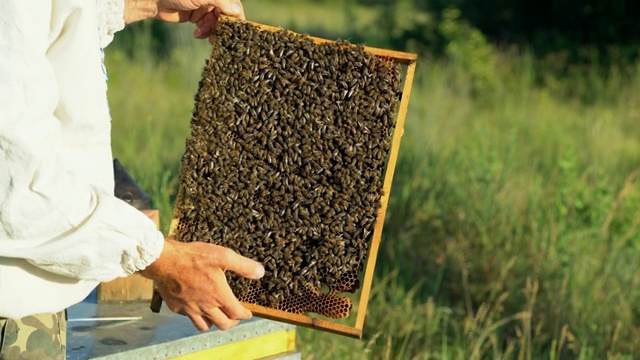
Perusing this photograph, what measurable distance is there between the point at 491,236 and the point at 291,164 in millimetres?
3111

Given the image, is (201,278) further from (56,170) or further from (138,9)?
(138,9)

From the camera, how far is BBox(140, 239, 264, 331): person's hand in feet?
8.46

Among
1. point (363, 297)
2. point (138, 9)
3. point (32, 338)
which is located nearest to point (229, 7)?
point (138, 9)

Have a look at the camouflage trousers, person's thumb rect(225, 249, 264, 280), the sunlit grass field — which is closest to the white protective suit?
the camouflage trousers

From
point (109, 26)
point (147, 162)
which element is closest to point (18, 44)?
point (109, 26)

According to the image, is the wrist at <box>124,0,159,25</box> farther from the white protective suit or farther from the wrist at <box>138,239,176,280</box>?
the wrist at <box>138,239,176,280</box>

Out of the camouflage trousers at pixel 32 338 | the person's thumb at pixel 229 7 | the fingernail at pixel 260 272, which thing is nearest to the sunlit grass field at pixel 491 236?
the fingernail at pixel 260 272

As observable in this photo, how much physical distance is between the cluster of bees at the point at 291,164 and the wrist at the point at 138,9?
1.33 ft

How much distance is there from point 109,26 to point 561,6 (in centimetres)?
1317

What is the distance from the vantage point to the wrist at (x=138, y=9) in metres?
3.25

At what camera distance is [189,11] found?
3355 mm

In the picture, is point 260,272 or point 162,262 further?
point 260,272

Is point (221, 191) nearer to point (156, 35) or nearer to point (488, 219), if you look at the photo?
point (488, 219)

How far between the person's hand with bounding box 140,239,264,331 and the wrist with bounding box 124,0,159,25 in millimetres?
983
